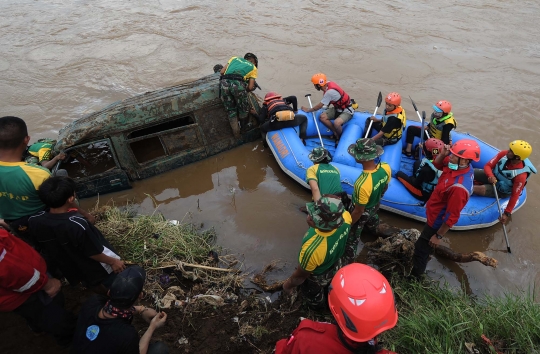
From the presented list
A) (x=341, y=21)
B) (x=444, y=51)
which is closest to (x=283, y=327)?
(x=444, y=51)

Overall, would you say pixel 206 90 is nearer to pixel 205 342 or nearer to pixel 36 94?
pixel 205 342

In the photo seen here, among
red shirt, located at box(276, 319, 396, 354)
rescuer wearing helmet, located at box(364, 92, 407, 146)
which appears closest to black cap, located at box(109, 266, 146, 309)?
red shirt, located at box(276, 319, 396, 354)

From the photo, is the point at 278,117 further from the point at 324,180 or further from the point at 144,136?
the point at 324,180

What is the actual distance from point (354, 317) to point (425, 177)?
3.98 meters

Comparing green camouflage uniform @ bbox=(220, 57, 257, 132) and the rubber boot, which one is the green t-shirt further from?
the rubber boot

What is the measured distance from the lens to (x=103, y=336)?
233 cm

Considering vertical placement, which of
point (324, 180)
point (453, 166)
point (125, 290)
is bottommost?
point (324, 180)

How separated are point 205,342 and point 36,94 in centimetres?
979

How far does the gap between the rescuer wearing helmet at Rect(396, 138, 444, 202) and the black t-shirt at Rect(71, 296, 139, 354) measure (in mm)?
4586

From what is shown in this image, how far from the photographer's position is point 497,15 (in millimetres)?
13477

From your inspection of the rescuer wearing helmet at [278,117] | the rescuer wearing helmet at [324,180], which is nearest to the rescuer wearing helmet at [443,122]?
the rescuer wearing helmet at [278,117]

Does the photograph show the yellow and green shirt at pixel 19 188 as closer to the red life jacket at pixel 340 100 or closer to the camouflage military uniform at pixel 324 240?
the camouflage military uniform at pixel 324 240

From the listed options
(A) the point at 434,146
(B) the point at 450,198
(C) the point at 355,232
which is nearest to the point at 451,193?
(B) the point at 450,198

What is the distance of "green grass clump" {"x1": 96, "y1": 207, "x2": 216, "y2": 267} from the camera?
14.7 feet
